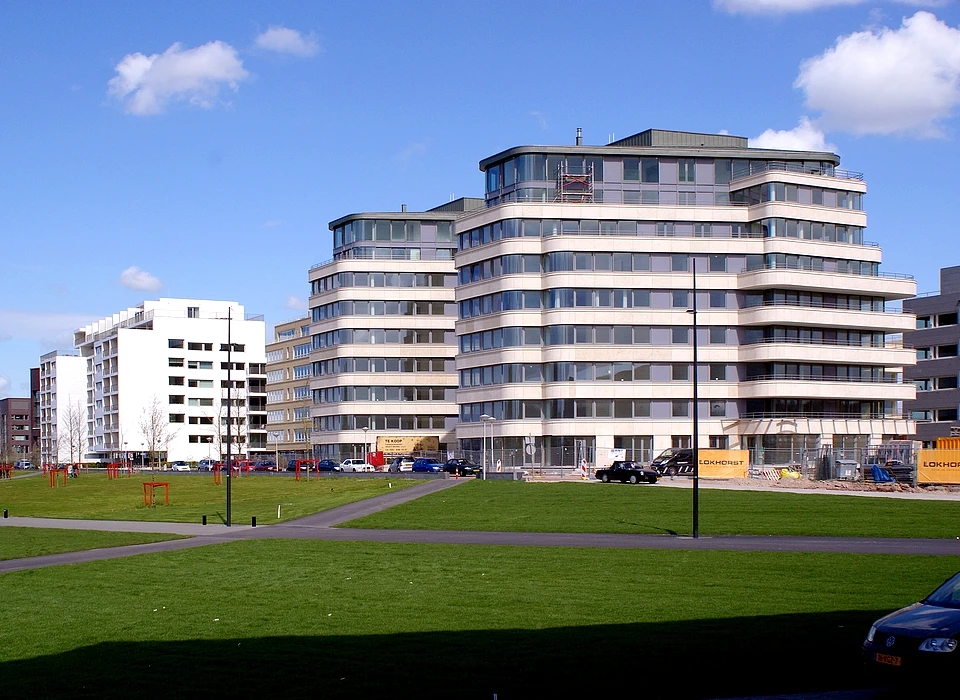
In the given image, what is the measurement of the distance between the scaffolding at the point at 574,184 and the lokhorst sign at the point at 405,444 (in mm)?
32610

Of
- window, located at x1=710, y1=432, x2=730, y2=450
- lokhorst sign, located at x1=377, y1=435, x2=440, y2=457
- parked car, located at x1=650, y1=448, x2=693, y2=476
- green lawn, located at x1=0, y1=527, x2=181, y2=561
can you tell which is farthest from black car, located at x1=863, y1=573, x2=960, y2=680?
lokhorst sign, located at x1=377, y1=435, x2=440, y2=457

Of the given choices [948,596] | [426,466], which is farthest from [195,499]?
[948,596]

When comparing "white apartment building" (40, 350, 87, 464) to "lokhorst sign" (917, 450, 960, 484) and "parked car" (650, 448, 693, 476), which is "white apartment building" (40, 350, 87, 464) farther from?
"lokhorst sign" (917, 450, 960, 484)

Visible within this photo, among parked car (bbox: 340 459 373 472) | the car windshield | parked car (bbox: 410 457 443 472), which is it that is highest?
the car windshield

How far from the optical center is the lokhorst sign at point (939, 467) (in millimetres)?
62531

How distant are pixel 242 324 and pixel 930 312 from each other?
10241 cm

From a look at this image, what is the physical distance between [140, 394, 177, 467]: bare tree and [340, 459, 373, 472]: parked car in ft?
174

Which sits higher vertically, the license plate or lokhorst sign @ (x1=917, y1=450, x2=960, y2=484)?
the license plate

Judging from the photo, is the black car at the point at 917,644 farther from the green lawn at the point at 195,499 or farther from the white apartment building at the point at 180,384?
the white apartment building at the point at 180,384

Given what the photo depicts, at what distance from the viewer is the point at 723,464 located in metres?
77.8

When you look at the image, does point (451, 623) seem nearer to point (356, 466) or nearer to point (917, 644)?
point (917, 644)

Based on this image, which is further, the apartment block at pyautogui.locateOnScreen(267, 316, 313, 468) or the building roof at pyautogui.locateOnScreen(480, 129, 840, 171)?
the apartment block at pyautogui.locateOnScreen(267, 316, 313, 468)

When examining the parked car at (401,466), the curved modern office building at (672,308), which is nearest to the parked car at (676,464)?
the curved modern office building at (672,308)

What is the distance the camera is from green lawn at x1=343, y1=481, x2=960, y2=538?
131ft
